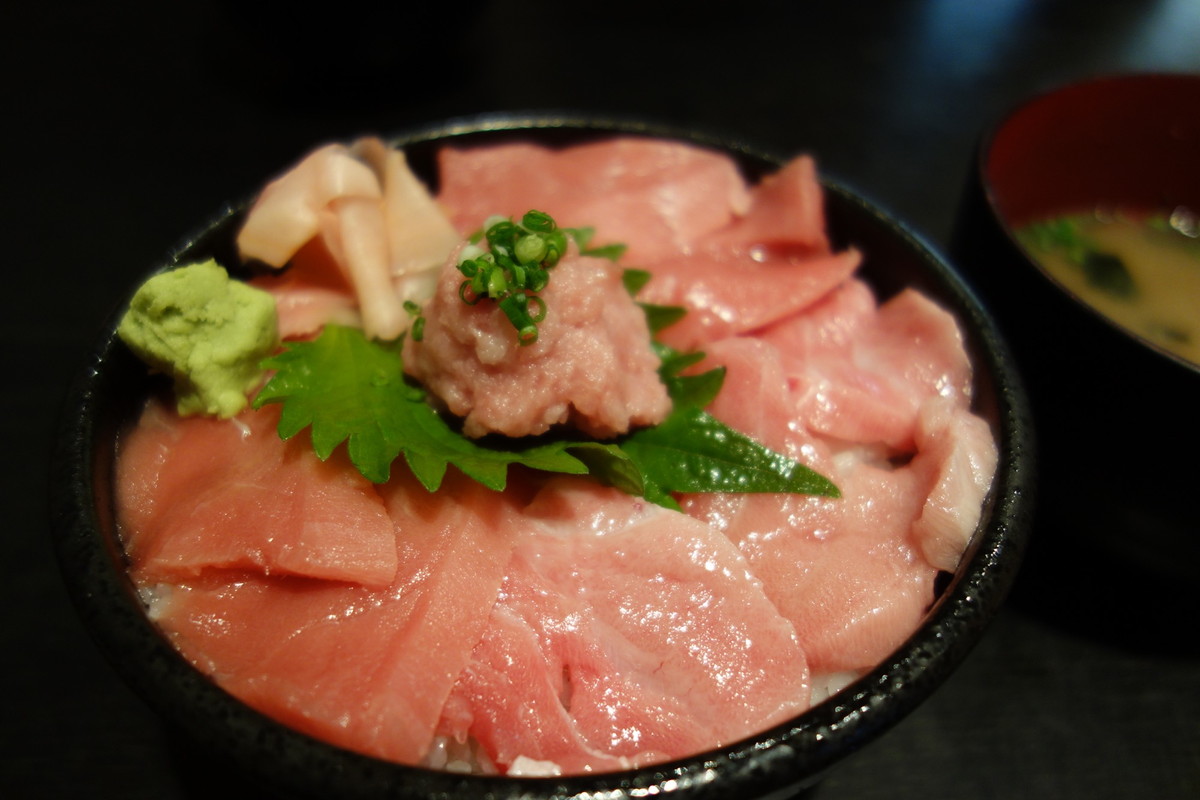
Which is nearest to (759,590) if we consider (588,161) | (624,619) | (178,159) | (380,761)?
(624,619)

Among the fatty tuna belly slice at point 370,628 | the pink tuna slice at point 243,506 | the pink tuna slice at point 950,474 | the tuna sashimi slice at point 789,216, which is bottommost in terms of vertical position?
the pink tuna slice at point 950,474

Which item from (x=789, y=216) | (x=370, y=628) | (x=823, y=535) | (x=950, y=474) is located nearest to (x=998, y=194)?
(x=789, y=216)

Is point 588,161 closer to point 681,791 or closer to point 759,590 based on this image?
point 759,590

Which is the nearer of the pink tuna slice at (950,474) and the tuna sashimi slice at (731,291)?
the pink tuna slice at (950,474)

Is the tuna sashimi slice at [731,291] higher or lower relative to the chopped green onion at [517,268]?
lower

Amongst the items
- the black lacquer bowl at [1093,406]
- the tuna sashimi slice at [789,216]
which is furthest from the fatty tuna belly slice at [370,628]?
the black lacquer bowl at [1093,406]

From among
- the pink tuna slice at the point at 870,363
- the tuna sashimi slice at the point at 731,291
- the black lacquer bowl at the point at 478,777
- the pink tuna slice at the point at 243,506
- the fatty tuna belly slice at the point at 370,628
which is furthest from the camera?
the tuna sashimi slice at the point at 731,291

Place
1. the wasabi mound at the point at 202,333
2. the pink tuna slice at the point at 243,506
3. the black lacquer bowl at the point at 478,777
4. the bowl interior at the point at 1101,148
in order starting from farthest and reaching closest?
the bowl interior at the point at 1101,148
the wasabi mound at the point at 202,333
the pink tuna slice at the point at 243,506
the black lacquer bowl at the point at 478,777

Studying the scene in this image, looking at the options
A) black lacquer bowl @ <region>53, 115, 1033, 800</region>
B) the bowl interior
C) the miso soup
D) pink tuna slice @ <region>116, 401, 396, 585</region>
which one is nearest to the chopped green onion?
pink tuna slice @ <region>116, 401, 396, 585</region>

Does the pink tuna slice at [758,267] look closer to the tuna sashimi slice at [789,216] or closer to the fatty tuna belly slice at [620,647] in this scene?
the tuna sashimi slice at [789,216]
